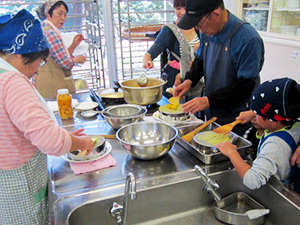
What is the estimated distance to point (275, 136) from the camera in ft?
3.10

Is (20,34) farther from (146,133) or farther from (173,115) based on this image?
(173,115)

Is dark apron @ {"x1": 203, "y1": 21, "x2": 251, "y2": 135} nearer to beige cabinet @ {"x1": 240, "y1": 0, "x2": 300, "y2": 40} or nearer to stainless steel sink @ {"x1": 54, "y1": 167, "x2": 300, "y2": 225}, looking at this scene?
stainless steel sink @ {"x1": 54, "y1": 167, "x2": 300, "y2": 225}

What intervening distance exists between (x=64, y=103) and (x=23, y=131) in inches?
30.3

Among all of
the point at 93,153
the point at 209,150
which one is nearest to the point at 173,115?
the point at 209,150

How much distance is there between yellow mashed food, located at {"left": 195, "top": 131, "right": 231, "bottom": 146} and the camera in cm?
111

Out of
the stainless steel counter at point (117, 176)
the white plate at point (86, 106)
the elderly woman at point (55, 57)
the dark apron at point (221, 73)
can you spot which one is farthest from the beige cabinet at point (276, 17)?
the stainless steel counter at point (117, 176)

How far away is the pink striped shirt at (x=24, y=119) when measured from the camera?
2.43 feet

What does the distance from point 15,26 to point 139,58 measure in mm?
2992

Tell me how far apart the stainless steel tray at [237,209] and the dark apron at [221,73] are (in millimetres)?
550

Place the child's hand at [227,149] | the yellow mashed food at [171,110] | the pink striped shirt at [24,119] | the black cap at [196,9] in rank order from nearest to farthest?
the pink striped shirt at [24,119] < the child's hand at [227,149] < the black cap at [196,9] < the yellow mashed food at [171,110]

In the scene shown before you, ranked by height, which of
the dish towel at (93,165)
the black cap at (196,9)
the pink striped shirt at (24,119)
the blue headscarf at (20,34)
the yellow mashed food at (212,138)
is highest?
the black cap at (196,9)

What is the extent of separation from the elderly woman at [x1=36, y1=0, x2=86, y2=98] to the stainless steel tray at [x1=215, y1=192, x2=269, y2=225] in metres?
1.77

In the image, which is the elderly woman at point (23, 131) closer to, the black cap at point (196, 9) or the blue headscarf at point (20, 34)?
the blue headscarf at point (20, 34)

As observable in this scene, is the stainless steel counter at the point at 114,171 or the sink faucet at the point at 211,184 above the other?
the sink faucet at the point at 211,184
